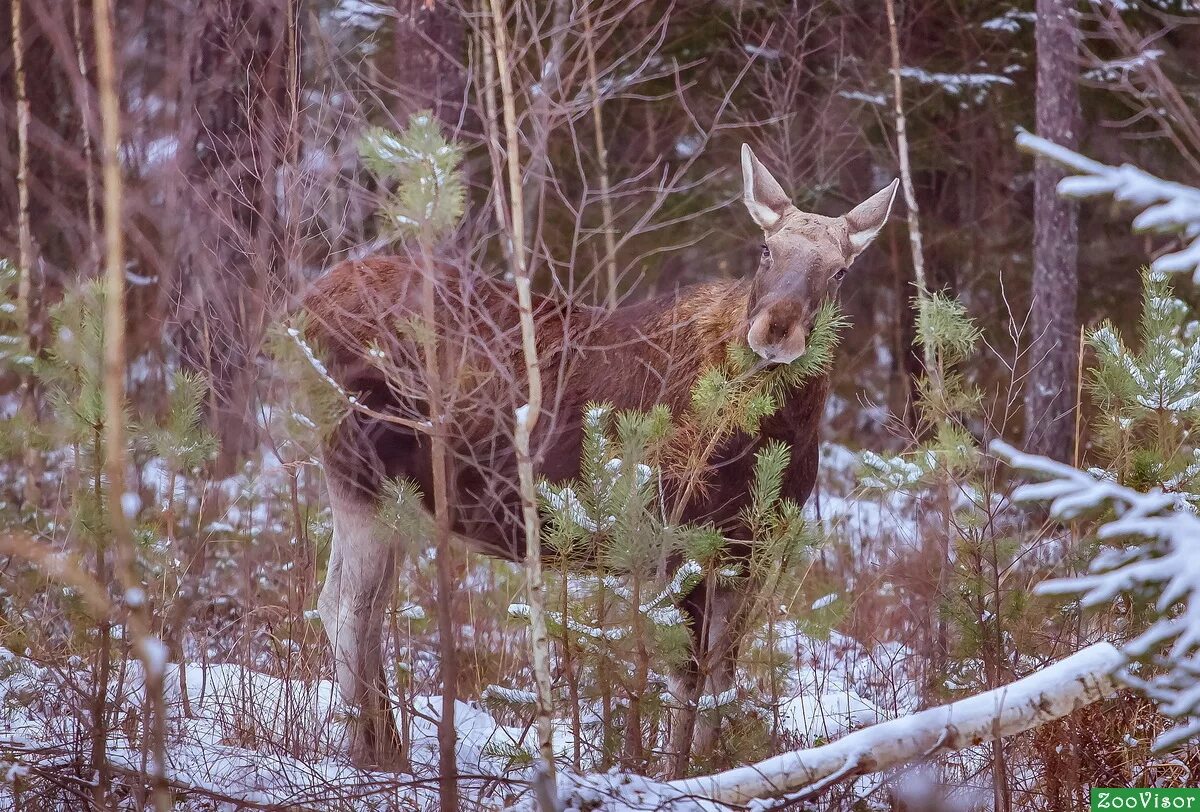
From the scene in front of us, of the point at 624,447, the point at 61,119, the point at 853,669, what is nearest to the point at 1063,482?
the point at 624,447

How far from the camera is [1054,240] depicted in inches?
347

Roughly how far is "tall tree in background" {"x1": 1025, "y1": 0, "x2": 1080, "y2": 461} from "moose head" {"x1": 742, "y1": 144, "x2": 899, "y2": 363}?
3718 mm

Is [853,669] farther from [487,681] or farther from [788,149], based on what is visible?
[788,149]

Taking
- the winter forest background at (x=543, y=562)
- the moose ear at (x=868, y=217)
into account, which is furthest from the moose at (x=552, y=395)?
the winter forest background at (x=543, y=562)

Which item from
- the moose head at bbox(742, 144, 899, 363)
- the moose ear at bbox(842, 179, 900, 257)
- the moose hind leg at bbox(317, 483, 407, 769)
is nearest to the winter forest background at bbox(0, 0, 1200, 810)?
the moose hind leg at bbox(317, 483, 407, 769)

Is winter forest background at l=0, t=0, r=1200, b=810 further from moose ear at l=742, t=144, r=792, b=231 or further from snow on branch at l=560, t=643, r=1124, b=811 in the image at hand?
moose ear at l=742, t=144, r=792, b=231

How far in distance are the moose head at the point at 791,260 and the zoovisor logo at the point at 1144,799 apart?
6.27 ft

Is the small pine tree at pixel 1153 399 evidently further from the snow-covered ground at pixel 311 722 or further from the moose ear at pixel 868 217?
the snow-covered ground at pixel 311 722

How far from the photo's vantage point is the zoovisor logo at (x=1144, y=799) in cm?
387

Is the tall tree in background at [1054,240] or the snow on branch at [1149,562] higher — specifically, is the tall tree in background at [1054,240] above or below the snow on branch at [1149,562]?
above

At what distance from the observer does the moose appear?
15.6 feet

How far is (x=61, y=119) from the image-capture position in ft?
44.1

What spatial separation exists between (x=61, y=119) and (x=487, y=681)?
10744 mm

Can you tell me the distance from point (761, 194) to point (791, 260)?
0.56 metres
